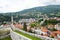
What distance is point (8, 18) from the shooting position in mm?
55031

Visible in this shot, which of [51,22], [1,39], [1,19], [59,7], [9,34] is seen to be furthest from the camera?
[59,7]

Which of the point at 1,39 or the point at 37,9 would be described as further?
the point at 37,9

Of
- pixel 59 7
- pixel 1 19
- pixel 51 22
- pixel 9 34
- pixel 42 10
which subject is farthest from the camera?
pixel 42 10

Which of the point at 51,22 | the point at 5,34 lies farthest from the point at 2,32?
the point at 51,22

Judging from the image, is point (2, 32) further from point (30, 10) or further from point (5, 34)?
point (30, 10)

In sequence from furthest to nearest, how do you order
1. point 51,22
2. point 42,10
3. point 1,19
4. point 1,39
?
point 42,10 → point 1,19 → point 51,22 → point 1,39

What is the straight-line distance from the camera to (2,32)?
22453 millimetres

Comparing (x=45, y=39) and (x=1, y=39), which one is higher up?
(x=45, y=39)

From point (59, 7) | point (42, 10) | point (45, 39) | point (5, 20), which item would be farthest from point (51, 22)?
point (42, 10)

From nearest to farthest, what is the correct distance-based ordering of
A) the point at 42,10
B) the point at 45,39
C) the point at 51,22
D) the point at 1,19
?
the point at 45,39, the point at 51,22, the point at 1,19, the point at 42,10

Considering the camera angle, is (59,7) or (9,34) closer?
(9,34)

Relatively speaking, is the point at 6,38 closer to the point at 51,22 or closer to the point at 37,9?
the point at 51,22

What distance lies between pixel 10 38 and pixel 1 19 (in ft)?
104

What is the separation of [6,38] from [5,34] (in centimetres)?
112
